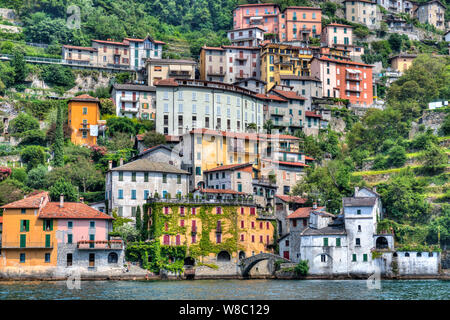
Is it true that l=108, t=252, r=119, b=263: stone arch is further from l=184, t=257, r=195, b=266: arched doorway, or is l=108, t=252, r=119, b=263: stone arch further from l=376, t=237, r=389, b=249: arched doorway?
l=376, t=237, r=389, b=249: arched doorway

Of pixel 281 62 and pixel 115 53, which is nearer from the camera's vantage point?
pixel 281 62

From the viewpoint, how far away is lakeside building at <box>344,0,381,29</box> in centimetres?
14738

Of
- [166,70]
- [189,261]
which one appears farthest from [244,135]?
[166,70]

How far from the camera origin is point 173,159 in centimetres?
8331

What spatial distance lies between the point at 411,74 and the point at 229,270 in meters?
57.9

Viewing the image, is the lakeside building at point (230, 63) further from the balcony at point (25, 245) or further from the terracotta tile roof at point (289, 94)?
the balcony at point (25, 245)

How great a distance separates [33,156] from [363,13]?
8891 centimetres

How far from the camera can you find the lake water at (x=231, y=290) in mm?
49312

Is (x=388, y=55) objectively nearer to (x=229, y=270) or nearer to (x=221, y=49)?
(x=221, y=49)

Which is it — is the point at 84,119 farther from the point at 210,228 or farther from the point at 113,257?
the point at 113,257

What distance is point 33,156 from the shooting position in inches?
3410

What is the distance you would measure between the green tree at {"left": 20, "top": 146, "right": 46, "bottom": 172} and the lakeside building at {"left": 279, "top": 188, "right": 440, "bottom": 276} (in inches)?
1427

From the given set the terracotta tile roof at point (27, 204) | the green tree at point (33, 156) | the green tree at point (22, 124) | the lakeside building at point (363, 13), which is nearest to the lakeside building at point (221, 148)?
the green tree at point (33, 156)

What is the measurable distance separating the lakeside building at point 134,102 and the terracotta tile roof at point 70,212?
106ft
